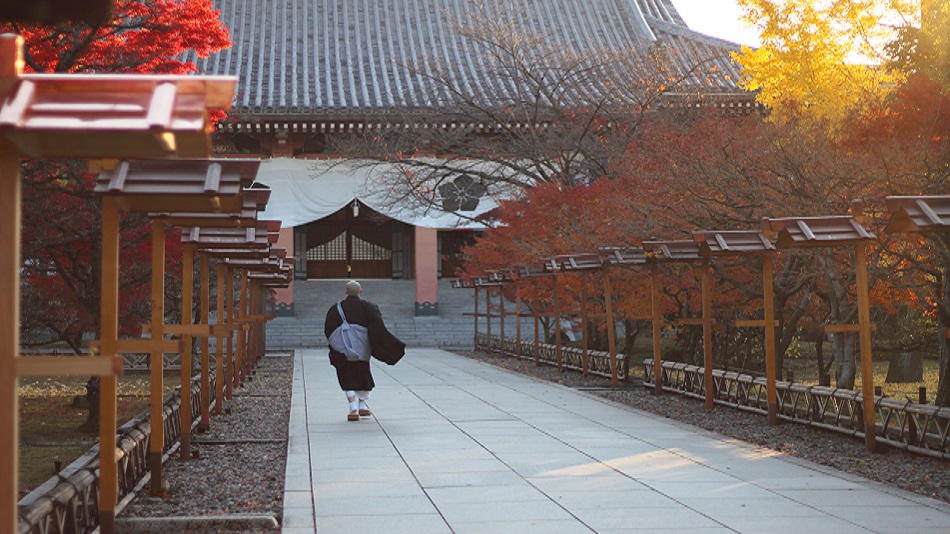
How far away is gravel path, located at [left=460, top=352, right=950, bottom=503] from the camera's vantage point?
8781 mm

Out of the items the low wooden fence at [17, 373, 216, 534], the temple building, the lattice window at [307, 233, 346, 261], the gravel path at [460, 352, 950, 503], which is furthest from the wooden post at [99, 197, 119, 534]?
the lattice window at [307, 233, 346, 261]

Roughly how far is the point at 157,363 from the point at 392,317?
2733 centimetres

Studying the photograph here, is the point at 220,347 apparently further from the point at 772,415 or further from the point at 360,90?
the point at 360,90

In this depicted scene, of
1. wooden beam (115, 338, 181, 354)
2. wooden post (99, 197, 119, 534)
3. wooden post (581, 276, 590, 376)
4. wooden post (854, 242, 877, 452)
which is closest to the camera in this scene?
wooden post (99, 197, 119, 534)

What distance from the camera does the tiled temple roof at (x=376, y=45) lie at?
32.1 metres

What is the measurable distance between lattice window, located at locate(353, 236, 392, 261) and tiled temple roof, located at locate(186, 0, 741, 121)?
22.9ft

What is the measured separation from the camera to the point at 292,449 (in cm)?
1008

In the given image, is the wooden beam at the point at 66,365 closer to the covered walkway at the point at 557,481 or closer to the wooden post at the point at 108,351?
the wooden post at the point at 108,351

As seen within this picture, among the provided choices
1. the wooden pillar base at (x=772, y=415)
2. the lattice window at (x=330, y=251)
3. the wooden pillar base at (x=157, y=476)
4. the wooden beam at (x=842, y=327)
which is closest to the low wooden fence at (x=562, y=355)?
the wooden pillar base at (x=772, y=415)

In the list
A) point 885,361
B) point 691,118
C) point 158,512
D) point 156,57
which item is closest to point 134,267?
point 156,57

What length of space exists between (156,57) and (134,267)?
3.43m

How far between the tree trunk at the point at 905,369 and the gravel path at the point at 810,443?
6571mm

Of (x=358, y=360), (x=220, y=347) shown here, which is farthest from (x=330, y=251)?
(x=220, y=347)

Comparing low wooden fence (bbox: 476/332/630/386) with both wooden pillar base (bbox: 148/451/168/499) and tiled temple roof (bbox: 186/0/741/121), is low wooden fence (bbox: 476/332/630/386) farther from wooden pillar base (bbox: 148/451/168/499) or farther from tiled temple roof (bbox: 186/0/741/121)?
wooden pillar base (bbox: 148/451/168/499)
